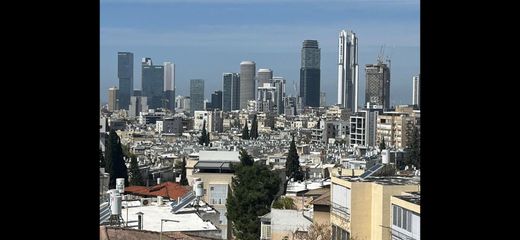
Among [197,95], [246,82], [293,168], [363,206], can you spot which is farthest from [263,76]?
[363,206]

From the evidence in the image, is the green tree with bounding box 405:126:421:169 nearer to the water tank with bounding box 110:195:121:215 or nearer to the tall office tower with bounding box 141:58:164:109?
the water tank with bounding box 110:195:121:215

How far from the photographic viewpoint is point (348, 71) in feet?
47.1

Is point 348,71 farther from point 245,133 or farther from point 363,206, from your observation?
point 363,206

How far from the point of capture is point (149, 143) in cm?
1581

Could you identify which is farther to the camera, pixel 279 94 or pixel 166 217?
pixel 279 94

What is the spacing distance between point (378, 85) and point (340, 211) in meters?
7.99

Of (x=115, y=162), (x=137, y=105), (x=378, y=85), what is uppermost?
(x=378, y=85)

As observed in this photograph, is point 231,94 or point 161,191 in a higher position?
point 231,94

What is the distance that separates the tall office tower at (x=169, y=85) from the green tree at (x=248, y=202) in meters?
5.86

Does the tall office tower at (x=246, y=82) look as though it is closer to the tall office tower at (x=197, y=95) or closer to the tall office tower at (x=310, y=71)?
the tall office tower at (x=197, y=95)

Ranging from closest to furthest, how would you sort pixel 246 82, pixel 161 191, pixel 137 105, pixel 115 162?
1. pixel 115 162
2. pixel 161 191
3. pixel 137 105
4. pixel 246 82

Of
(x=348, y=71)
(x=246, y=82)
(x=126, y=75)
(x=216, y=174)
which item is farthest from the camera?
(x=246, y=82)
